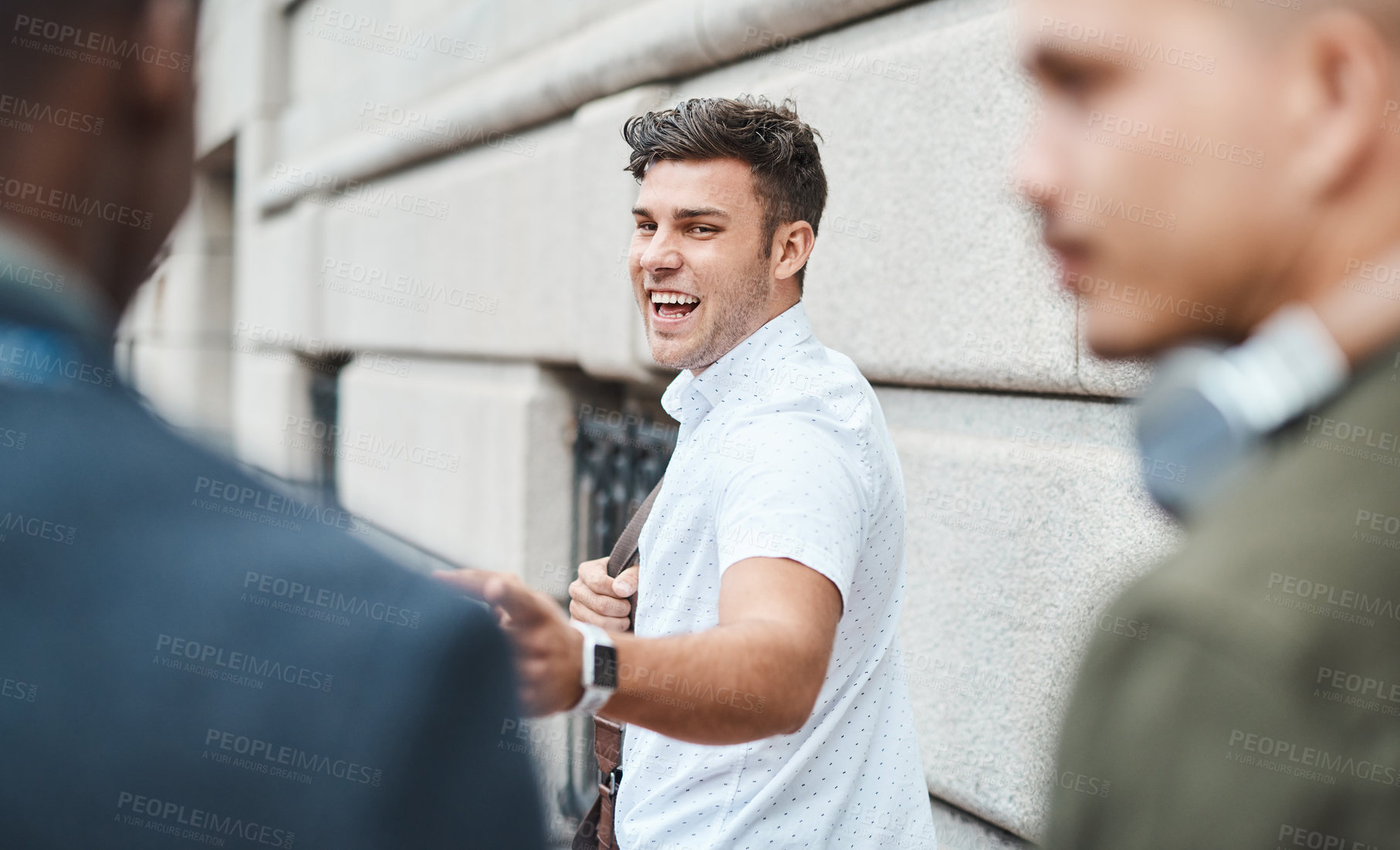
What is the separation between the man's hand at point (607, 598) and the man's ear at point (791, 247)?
66 centimetres

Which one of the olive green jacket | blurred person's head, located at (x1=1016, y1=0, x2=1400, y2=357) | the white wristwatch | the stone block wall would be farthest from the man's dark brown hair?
the olive green jacket

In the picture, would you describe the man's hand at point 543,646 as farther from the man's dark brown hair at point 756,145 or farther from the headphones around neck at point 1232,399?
the man's dark brown hair at point 756,145

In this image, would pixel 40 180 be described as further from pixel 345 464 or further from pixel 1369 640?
pixel 345 464

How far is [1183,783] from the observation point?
669mm

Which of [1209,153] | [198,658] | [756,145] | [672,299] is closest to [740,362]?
[672,299]

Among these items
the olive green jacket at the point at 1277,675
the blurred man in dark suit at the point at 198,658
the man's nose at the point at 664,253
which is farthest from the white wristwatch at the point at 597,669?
the man's nose at the point at 664,253

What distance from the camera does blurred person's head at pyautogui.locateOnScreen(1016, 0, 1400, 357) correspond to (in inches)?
30.6

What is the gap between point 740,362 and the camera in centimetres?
222

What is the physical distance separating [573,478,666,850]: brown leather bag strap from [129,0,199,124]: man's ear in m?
1.44

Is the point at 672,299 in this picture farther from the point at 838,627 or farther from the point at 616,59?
the point at 616,59

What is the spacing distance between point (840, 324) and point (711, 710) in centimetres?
228

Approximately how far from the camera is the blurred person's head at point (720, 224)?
7.55 ft

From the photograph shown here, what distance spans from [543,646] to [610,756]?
108 centimetres

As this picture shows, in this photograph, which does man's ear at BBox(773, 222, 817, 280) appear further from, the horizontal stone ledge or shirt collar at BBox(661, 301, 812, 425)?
the horizontal stone ledge
